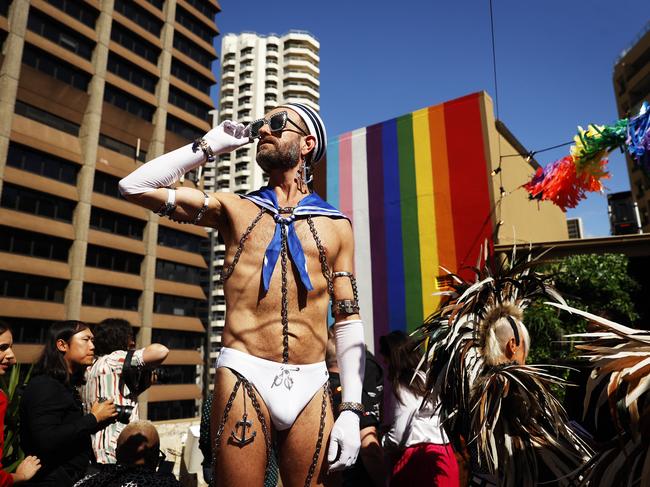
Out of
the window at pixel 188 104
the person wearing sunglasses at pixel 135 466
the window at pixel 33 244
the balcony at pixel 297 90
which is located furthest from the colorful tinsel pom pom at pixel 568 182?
the balcony at pixel 297 90

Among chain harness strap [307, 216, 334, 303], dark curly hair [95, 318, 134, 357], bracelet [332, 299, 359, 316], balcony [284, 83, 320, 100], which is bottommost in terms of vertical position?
dark curly hair [95, 318, 134, 357]

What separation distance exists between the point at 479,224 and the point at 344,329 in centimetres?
871

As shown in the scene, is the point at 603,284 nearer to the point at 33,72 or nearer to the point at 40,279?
the point at 40,279

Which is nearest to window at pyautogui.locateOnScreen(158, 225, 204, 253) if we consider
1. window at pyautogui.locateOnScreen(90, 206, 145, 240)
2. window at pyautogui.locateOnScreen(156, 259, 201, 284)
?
window at pyautogui.locateOnScreen(156, 259, 201, 284)

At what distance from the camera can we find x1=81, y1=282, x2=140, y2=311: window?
99.3 ft

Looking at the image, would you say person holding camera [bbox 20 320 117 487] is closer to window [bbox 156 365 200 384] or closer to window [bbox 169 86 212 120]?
window [bbox 156 365 200 384]

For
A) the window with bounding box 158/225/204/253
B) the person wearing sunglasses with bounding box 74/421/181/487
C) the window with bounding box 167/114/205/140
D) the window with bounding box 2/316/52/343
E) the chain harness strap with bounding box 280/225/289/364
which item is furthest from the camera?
the window with bounding box 167/114/205/140

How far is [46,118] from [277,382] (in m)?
33.1

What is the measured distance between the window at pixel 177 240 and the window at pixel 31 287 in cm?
875

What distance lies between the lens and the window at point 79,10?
3028 cm

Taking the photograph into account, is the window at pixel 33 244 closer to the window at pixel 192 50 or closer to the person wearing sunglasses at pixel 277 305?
the window at pixel 192 50

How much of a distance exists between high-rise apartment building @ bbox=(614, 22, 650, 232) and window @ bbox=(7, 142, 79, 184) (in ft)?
137

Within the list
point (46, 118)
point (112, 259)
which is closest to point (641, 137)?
point (46, 118)

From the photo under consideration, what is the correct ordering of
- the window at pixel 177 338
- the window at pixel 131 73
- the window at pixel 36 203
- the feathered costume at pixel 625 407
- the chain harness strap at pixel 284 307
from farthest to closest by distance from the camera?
the window at pixel 177 338
the window at pixel 131 73
the window at pixel 36 203
the chain harness strap at pixel 284 307
the feathered costume at pixel 625 407
